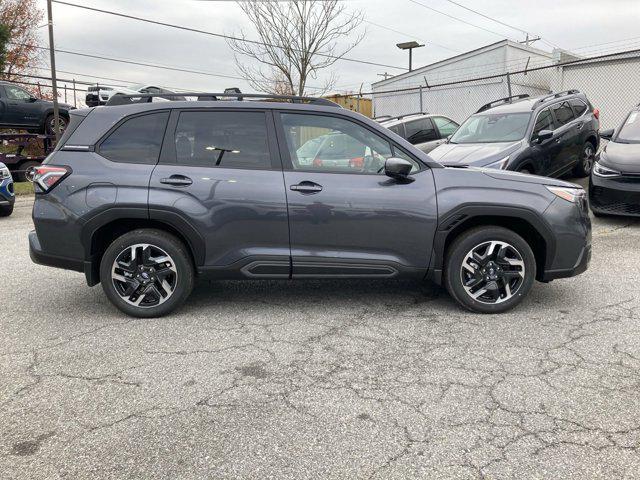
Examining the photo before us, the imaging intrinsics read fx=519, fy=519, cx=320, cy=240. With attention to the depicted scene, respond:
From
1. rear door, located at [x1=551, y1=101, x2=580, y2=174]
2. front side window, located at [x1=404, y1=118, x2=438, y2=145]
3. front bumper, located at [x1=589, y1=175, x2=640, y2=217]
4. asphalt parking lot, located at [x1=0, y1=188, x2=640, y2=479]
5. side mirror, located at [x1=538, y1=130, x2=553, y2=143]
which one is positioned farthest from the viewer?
front side window, located at [x1=404, y1=118, x2=438, y2=145]

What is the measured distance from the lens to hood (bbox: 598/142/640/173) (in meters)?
7.56

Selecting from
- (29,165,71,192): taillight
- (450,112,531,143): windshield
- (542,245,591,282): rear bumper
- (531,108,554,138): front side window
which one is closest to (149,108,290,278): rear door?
(29,165,71,192): taillight

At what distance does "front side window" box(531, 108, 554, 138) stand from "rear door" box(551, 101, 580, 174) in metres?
0.17

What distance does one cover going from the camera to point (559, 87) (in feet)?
63.3

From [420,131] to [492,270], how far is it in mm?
8281

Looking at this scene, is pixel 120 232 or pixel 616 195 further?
pixel 616 195

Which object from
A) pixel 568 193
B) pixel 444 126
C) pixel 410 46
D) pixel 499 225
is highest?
pixel 410 46

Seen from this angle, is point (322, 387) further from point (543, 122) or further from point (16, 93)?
point (16, 93)

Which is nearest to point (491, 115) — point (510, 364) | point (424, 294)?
point (424, 294)

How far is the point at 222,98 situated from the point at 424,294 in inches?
102

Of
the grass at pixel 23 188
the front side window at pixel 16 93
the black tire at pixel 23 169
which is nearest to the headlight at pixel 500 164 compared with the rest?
the grass at pixel 23 188

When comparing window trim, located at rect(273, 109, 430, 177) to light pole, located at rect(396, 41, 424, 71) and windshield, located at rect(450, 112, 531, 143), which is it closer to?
windshield, located at rect(450, 112, 531, 143)

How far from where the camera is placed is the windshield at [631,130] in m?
8.27

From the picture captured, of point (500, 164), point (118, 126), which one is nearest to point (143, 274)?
point (118, 126)
